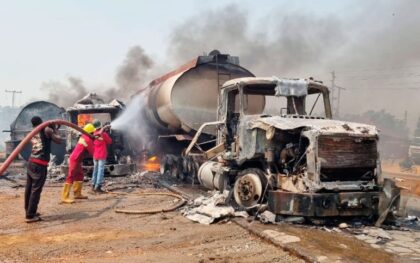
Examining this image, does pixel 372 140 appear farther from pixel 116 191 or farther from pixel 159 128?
pixel 159 128

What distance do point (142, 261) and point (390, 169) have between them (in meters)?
29.7

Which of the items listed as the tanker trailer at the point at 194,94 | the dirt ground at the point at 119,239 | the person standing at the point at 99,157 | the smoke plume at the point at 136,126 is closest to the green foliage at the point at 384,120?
the smoke plume at the point at 136,126

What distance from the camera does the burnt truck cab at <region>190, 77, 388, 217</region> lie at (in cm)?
611

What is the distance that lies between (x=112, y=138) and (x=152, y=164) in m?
2.00

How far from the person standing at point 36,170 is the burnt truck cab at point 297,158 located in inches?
125

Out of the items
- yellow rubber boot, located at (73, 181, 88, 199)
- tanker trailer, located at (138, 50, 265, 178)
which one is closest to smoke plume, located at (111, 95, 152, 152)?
tanker trailer, located at (138, 50, 265, 178)

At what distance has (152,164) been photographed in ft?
45.6

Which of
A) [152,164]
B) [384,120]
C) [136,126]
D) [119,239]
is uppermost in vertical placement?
[384,120]

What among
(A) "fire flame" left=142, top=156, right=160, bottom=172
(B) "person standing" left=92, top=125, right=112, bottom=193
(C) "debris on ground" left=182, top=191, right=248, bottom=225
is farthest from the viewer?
(A) "fire flame" left=142, top=156, right=160, bottom=172

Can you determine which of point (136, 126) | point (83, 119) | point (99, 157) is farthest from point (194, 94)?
point (83, 119)

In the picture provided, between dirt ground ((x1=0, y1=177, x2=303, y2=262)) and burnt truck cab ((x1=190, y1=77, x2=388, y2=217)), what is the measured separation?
3.29ft

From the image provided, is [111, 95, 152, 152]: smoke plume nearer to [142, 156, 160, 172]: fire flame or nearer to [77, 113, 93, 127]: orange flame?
[142, 156, 160, 172]: fire flame

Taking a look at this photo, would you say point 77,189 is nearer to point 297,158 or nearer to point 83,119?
point 297,158

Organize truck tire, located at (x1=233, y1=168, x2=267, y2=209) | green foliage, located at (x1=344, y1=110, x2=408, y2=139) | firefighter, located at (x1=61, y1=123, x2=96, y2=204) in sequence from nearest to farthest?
1. truck tire, located at (x1=233, y1=168, x2=267, y2=209)
2. firefighter, located at (x1=61, y1=123, x2=96, y2=204)
3. green foliage, located at (x1=344, y1=110, x2=408, y2=139)
